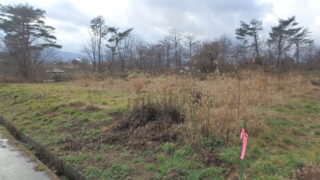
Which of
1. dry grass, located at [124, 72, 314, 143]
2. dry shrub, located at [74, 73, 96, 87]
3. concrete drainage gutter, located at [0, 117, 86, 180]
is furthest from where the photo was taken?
dry shrub, located at [74, 73, 96, 87]

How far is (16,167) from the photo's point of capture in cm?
304

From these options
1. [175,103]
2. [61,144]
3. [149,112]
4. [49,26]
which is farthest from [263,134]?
[49,26]

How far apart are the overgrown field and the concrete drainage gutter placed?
78 millimetres

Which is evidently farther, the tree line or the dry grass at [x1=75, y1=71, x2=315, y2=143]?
the tree line

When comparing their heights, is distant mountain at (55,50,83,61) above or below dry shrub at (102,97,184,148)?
above

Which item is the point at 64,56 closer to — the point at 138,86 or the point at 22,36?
the point at 22,36

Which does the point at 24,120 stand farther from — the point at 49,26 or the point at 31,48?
the point at 49,26

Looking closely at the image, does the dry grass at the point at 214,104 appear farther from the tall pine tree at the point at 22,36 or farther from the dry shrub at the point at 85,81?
the tall pine tree at the point at 22,36

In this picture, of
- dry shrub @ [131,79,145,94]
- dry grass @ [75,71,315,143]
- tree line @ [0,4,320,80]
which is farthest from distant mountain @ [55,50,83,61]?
dry grass @ [75,71,315,143]

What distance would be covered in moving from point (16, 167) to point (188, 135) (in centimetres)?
231

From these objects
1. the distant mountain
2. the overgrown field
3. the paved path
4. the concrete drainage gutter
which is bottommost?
the paved path

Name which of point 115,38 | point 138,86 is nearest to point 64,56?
point 115,38

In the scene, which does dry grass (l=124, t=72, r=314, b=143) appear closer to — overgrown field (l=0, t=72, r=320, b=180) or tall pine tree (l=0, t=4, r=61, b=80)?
overgrown field (l=0, t=72, r=320, b=180)

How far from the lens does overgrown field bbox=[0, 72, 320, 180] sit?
2479 millimetres
